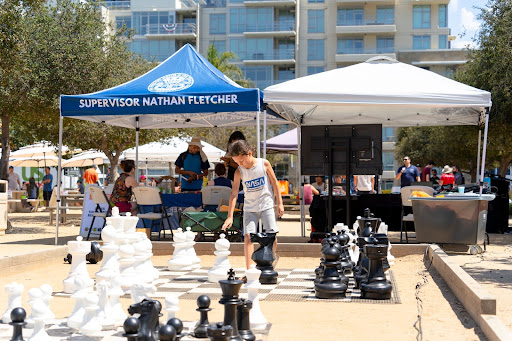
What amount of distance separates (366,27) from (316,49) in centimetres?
469

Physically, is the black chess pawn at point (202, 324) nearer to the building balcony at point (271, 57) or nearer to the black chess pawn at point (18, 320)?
the black chess pawn at point (18, 320)

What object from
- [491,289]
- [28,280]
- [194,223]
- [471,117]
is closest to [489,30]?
[471,117]

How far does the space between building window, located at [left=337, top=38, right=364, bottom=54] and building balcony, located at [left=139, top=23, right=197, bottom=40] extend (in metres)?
12.8

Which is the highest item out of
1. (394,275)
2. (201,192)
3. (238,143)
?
(238,143)

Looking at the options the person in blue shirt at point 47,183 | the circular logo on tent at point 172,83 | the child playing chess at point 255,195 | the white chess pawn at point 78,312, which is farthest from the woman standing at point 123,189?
the person in blue shirt at point 47,183

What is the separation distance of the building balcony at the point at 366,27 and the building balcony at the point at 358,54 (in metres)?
1.59

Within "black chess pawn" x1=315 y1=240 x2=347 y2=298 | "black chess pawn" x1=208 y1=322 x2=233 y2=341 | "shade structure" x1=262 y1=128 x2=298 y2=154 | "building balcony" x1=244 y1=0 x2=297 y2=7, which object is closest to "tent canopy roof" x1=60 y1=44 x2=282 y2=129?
"black chess pawn" x1=315 y1=240 x2=347 y2=298

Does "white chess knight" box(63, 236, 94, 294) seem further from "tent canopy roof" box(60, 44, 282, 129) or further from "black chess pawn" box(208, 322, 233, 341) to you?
"tent canopy roof" box(60, 44, 282, 129)

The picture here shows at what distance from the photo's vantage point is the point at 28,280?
314 inches

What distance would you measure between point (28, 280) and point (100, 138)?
14.4m

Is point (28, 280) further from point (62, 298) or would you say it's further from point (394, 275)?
point (394, 275)

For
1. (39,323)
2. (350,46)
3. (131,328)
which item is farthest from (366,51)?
(131,328)

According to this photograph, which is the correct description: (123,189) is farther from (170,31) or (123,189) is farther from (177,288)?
(170,31)

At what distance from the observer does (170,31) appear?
206ft
